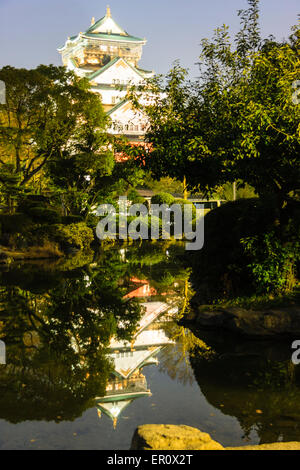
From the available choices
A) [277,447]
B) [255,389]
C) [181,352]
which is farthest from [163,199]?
[277,447]

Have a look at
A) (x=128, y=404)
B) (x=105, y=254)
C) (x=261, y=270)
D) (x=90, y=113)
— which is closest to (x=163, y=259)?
(x=105, y=254)

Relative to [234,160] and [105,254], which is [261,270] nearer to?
[234,160]

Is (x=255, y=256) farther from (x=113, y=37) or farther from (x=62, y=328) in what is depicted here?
(x=113, y=37)

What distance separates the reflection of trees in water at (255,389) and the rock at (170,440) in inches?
47.0

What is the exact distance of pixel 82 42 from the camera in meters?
62.9

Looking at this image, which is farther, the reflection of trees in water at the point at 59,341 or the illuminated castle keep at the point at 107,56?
the illuminated castle keep at the point at 107,56

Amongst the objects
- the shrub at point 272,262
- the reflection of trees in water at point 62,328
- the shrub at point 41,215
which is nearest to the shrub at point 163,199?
the shrub at point 41,215

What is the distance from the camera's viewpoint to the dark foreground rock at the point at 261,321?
28.9ft

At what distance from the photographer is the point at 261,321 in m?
8.95

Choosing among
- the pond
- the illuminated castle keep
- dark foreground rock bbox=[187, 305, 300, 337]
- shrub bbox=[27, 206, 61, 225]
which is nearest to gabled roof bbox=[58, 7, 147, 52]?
the illuminated castle keep

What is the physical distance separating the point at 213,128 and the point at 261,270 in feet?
10.1

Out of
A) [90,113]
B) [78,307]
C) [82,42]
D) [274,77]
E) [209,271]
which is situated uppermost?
[82,42]

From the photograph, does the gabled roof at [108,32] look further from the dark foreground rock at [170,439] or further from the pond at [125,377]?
the dark foreground rock at [170,439]

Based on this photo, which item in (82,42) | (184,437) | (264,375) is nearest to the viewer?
(184,437)
